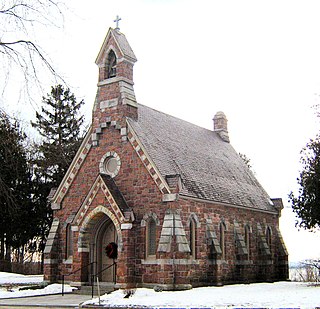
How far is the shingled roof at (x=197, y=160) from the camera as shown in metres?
25.9

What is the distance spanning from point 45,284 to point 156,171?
830 centimetres

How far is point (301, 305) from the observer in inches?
653

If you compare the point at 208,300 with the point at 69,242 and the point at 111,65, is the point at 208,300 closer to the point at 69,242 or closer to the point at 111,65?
the point at 69,242

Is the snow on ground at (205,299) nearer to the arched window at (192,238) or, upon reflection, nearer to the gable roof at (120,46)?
the arched window at (192,238)

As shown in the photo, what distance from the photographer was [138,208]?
24438mm

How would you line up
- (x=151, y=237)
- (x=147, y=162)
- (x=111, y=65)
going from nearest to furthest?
1. (x=151, y=237)
2. (x=147, y=162)
3. (x=111, y=65)

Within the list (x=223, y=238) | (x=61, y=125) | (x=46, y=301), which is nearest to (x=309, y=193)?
(x=223, y=238)

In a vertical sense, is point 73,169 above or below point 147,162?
above

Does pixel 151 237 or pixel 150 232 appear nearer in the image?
pixel 151 237

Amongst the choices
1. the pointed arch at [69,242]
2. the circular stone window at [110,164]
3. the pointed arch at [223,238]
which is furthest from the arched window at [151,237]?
the pointed arch at [223,238]

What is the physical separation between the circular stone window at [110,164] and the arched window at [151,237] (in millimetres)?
3220

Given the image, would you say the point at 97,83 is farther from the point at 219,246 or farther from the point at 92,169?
the point at 219,246

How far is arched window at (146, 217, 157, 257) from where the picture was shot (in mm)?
23781

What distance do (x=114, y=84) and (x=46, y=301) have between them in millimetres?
11208
